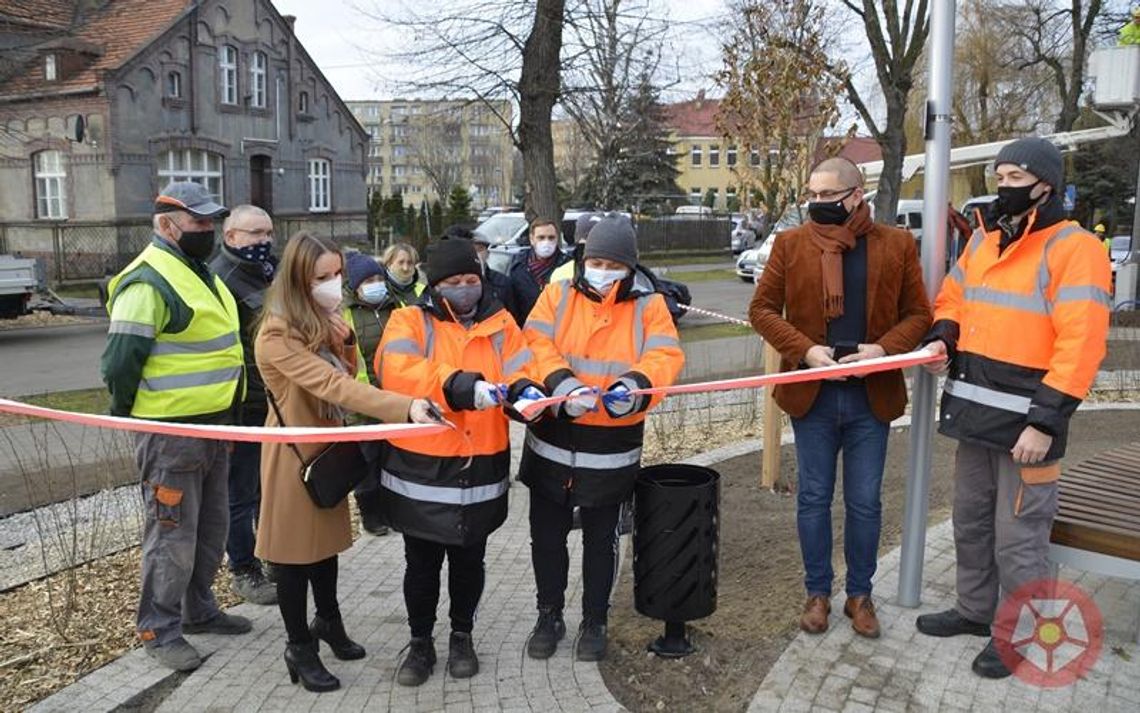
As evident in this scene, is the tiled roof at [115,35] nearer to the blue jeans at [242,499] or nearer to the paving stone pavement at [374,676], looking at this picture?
the blue jeans at [242,499]

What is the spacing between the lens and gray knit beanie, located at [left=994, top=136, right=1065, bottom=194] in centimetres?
386

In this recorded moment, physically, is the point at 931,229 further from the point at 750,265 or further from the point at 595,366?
the point at 750,265

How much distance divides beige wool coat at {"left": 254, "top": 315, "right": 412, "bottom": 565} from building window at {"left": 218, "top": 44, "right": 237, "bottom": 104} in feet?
99.4

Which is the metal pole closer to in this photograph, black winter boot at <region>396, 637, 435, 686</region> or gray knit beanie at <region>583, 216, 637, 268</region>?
gray knit beanie at <region>583, 216, 637, 268</region>

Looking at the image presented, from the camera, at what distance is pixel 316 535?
3967 millimetres

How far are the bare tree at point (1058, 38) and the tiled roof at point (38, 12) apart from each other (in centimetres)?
2521

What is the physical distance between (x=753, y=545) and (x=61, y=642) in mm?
3603

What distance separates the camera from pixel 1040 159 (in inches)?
152

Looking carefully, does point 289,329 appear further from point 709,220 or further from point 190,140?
point 709,220

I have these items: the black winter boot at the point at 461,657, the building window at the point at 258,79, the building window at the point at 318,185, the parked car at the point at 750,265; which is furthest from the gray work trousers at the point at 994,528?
the building window at the point at 318,185

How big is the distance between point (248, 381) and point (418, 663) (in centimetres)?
190

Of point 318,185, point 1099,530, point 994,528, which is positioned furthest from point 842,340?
point 318,185

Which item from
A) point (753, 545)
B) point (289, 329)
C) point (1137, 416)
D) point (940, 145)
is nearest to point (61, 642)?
point (289, 329)

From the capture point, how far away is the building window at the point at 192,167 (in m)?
29.6
